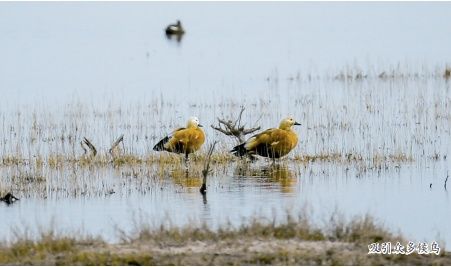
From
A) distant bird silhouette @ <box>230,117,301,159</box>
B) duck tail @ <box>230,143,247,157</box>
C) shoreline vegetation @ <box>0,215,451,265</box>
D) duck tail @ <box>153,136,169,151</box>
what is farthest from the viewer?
duck tail @ <box>153,136,169,151</box>

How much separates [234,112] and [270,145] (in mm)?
6443

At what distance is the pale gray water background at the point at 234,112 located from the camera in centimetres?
1377

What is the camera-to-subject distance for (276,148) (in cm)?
→ 1712

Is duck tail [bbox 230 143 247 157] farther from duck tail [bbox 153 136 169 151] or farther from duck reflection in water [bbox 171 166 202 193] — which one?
duck tail [bbox 153 136 169 151]

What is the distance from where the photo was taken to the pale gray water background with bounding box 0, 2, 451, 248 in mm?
13773

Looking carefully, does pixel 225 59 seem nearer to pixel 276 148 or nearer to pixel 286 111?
pixel 286 111

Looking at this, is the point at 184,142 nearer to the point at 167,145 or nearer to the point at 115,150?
the point at 167,145

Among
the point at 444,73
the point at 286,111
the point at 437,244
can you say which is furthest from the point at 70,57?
the point at 437,244

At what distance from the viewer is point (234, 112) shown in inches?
926

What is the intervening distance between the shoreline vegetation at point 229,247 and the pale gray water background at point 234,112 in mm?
763

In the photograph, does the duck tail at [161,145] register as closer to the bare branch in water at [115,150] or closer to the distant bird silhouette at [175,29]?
the bare branch in water at [115,150]

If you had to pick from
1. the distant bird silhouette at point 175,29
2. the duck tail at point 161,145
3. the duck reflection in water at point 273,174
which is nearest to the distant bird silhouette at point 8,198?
the duck tail at point 161,145

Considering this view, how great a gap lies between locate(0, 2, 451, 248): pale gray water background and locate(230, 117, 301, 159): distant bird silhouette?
439 millimetres

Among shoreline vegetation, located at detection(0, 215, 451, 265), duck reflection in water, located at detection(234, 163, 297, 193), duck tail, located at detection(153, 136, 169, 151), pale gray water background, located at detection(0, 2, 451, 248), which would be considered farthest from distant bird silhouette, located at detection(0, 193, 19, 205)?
shoreline vegetation, located at detection(0, 215, 451, 265)
